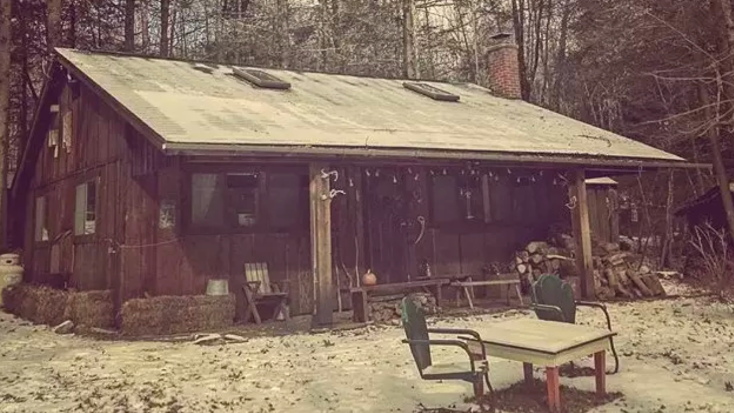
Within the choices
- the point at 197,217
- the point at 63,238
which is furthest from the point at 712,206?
the point at 63,238

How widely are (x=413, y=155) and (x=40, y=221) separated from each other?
31.2ft

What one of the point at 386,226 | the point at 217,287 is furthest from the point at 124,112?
the point at 386,226

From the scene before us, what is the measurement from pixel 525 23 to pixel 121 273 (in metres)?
20.9

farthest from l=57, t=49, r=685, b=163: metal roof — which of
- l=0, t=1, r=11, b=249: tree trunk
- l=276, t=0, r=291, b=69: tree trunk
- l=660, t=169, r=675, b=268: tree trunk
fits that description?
l=660, t=169, r=675, b=268: tree trunk

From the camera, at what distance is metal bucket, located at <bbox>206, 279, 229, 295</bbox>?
8.72m

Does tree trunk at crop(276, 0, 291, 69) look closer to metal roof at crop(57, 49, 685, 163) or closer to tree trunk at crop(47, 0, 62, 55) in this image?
metal roof at crop(57, 49, 685, 163)

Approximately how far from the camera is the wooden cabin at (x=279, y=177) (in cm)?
820

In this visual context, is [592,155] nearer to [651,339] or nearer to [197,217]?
[651,339]

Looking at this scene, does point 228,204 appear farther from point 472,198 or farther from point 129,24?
point 129,24

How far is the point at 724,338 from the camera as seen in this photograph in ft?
22.3

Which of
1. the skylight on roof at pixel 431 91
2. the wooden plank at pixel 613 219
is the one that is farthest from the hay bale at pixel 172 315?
the wooden plank at pixel 613 219

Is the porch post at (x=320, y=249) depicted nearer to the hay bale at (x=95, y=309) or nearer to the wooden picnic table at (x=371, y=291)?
the wooden picnic table at (x=371, y=291)

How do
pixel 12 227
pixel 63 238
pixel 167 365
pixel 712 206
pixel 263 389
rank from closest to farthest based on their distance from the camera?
pixel 263 389, pixel 167 365, pixel 63 238, pixel 712 206, pixel 12 227

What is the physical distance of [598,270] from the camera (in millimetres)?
11188
